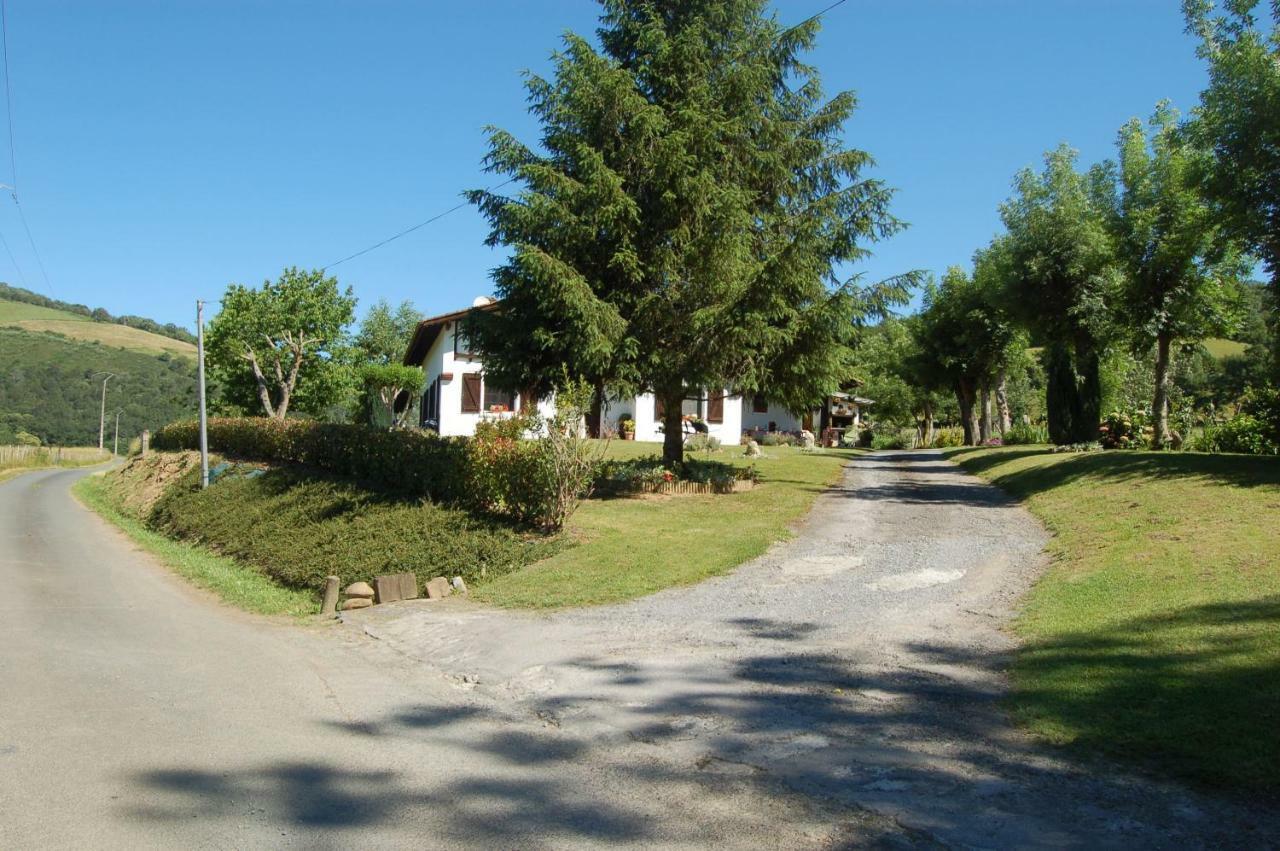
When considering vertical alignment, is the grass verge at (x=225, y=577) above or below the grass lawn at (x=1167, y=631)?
below

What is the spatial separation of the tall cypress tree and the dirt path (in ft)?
18.8

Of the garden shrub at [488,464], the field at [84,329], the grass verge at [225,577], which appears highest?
the field at [84,329]

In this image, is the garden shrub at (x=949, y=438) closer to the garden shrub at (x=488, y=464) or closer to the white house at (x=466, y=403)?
the white house at (x=466, y=403)

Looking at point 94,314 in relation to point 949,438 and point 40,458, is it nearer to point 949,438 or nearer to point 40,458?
point 40,458

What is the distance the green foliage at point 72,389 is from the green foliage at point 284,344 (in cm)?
Answer: 3676

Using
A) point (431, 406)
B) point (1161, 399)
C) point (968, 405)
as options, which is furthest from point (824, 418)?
point (1161, 399)

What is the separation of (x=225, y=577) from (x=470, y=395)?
20.1 meters

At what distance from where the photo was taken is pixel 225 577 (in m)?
15.0

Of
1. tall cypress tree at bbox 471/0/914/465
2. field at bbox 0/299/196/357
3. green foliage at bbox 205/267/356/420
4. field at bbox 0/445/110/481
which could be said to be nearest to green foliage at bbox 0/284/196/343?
field at bbox 0/299/196/357

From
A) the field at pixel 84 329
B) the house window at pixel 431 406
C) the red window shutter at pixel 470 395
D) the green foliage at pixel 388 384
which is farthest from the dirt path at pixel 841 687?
the field at pixel 84 329

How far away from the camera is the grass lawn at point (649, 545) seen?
421 inches

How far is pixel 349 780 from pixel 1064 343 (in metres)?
23.8

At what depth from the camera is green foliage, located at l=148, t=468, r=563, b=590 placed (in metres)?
12.5

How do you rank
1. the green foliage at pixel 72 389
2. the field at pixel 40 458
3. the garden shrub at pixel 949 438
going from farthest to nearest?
the green foliage at pixel 72 389 → the field at pixel 40 458 → the garden shrub at pixel 949 438
